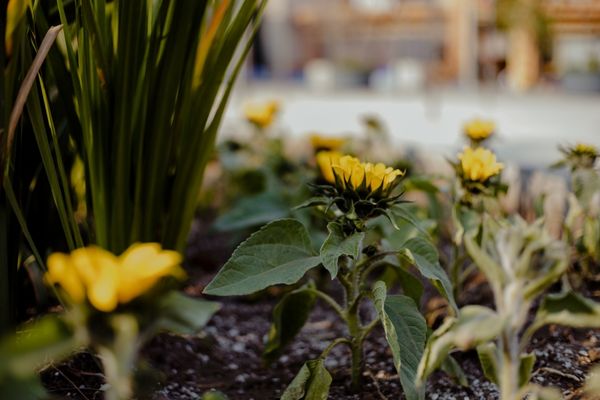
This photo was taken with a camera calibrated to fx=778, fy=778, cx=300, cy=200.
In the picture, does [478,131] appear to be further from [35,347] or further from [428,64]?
[428,64]

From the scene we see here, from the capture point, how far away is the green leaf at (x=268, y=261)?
98 centimetres

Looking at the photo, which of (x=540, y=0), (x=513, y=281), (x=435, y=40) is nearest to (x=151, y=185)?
(x=513, y=281)

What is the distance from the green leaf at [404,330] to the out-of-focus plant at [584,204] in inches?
19.4

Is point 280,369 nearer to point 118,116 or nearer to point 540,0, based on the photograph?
point 118,116

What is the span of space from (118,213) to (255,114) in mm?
1209

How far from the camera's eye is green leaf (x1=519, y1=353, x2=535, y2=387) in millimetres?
827

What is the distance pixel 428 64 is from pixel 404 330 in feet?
38.6

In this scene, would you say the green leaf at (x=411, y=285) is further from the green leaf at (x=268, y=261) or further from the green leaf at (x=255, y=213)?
the green leaf at (x=255, y=213)

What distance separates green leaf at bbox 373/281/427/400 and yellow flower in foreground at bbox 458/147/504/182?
0.93 feet

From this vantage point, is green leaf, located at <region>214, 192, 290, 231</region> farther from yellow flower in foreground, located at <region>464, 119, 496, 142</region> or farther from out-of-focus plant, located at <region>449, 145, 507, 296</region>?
out-of-focus plant, located at <region>449, 145, 507, 296</region>

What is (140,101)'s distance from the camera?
113 centimetres

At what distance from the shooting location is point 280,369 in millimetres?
1329

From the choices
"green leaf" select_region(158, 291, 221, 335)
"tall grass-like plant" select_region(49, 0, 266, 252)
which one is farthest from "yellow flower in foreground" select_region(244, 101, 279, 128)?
"green leaf" select_region(158, 291, 221, 335)

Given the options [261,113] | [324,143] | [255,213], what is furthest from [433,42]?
[255,213]
